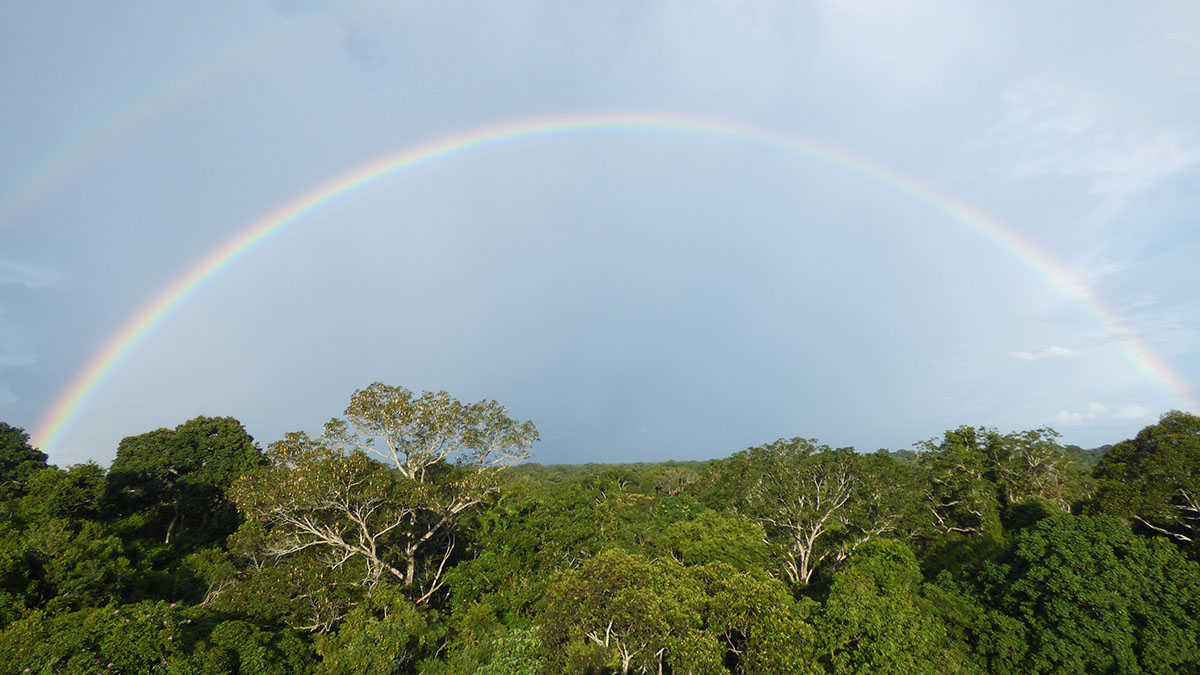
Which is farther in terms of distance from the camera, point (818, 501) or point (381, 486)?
point (818, 501)

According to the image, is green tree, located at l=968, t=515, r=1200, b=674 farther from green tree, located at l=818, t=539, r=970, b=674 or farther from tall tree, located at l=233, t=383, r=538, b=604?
tall tree, located at l=233, t=383, r=538, b=604

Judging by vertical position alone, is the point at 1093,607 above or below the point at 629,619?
below

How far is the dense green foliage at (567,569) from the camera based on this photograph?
14.1 metres

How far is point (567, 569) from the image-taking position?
21703 mm

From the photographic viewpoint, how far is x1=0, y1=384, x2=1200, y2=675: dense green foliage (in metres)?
14.1

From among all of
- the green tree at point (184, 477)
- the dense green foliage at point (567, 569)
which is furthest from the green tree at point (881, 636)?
the green tree at point (184, 477)

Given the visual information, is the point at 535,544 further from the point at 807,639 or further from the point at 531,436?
the point at 807,639

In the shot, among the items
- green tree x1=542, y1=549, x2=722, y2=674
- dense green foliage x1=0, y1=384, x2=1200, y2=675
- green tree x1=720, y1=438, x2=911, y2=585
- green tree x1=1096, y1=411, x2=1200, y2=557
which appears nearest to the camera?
green tree x1=542, y1=549, x2=722, y2=674

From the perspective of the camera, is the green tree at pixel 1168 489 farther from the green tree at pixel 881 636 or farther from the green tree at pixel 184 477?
the green tree at pixel 184 477

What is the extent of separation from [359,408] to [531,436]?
10.4m

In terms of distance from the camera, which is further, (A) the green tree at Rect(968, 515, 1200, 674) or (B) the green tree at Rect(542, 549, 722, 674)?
(A) the green tree at Rect(968, 515, 1200, 674)

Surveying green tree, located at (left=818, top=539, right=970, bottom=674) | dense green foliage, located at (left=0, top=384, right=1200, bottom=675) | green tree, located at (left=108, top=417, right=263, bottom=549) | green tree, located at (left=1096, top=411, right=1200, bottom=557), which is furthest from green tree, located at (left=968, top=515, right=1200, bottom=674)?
green tree, located at (left=108, top=417, right=263, bottom=549)

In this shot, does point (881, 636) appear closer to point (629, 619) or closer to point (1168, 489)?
point (629, 619)

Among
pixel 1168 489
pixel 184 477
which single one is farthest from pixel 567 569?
pixel 184 477
